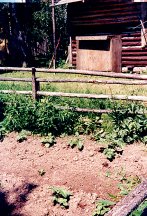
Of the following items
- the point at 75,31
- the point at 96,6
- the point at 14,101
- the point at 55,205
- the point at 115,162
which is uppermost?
the point at 96,6

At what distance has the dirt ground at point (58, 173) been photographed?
453 centimetres

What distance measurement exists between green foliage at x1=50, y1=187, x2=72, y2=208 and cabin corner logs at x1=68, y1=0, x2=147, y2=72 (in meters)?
9.30

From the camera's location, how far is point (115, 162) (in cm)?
537

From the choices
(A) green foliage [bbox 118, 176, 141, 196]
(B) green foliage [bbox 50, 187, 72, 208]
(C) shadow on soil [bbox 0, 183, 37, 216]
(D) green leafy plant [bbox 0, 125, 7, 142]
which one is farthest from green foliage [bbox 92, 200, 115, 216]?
(D) green leafy plant [bbox 0, 125, 7, 142]

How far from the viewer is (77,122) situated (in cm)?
636

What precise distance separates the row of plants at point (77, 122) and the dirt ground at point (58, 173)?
0.58ft

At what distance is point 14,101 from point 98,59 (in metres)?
8.38

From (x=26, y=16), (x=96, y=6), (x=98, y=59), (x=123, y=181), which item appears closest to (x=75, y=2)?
(x=96, y=6)

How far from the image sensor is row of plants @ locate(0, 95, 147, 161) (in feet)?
19.1

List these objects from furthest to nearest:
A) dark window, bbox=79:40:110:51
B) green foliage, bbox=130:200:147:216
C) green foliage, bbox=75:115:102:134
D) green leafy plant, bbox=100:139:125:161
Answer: dark window, bbox=79:40:110:51 < green foliage, bbox=75:115:102:134 < green leafy plant, bbox=100:139:125:161 < green foliage, bbox=130:200:147:216

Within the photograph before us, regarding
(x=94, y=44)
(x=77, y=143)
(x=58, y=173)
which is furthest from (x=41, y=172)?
(x=94, y=44)

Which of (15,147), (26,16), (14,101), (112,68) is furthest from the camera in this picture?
(26,16)

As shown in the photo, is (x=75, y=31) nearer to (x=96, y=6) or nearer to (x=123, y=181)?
(x=96, y=6)

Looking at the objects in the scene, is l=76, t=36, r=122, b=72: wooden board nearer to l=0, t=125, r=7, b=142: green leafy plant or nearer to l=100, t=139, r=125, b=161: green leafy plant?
l=0, t=125, r=7, b=142: green leafy plant
